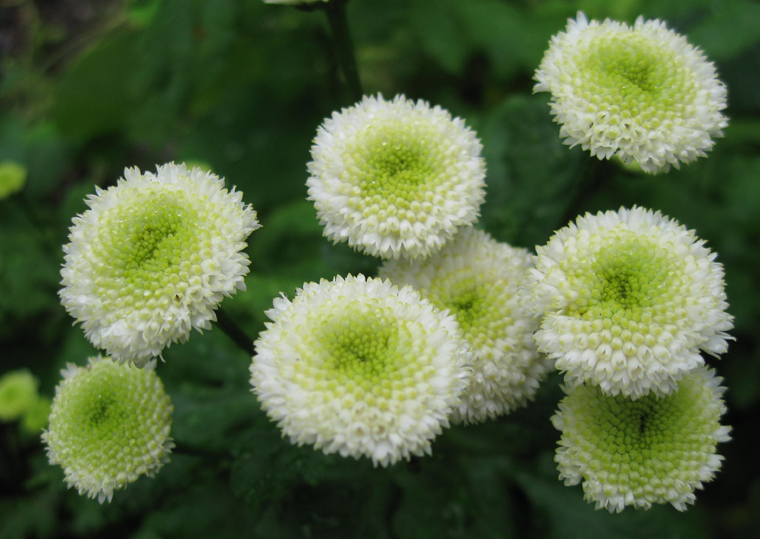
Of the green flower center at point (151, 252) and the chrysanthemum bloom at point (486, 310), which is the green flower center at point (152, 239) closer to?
the green flower center at point (151, 252)

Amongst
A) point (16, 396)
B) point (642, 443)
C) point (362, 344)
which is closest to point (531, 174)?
point (642, 443)

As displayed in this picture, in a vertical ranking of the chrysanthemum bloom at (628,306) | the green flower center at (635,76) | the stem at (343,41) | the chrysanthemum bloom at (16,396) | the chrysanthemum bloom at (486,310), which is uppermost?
the green flower center at (635,76)

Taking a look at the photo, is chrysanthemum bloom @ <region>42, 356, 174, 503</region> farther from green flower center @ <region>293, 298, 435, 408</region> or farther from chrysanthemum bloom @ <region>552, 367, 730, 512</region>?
chrysanthemum bloom @ <region>552, 367, 730, 512</region>

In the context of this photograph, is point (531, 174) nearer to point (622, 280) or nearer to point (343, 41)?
point (343, 41)

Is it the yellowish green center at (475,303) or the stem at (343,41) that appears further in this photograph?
the stem at (343,41)

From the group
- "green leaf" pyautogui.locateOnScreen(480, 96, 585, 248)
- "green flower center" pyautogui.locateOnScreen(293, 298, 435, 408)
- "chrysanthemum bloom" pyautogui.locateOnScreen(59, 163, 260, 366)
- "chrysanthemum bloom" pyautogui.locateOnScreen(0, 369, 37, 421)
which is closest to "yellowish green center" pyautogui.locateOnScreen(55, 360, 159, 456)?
"chrysanthemum bloom" pyautogui.locateOnScreen(59, 163, 260, 366)

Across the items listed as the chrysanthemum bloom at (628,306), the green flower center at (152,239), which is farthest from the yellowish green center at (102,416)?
the chrysanthemum bloom at (628,306)
